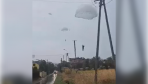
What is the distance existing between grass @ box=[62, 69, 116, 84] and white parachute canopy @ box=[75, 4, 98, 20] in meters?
0.49

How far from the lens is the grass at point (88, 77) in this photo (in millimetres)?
1795

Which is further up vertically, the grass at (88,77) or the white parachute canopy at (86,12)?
the white parachute canopy at (86,12)

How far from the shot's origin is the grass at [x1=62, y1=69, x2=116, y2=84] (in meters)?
1.79

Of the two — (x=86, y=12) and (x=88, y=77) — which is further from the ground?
(x=86, y=12)

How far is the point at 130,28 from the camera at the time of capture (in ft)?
5.88

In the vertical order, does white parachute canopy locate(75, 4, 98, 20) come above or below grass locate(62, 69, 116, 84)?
above

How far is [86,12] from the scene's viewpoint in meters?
1.79

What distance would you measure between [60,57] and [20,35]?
0.38 metres

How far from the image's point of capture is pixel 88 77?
1.83 meters

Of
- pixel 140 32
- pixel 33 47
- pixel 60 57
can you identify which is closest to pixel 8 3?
pixel 33 47

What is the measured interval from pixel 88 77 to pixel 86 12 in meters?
0.57

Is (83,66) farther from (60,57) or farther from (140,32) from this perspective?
(140,32)

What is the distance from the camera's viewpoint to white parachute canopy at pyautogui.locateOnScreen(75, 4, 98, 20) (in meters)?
1.75

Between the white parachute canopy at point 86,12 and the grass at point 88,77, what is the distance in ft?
1.59
